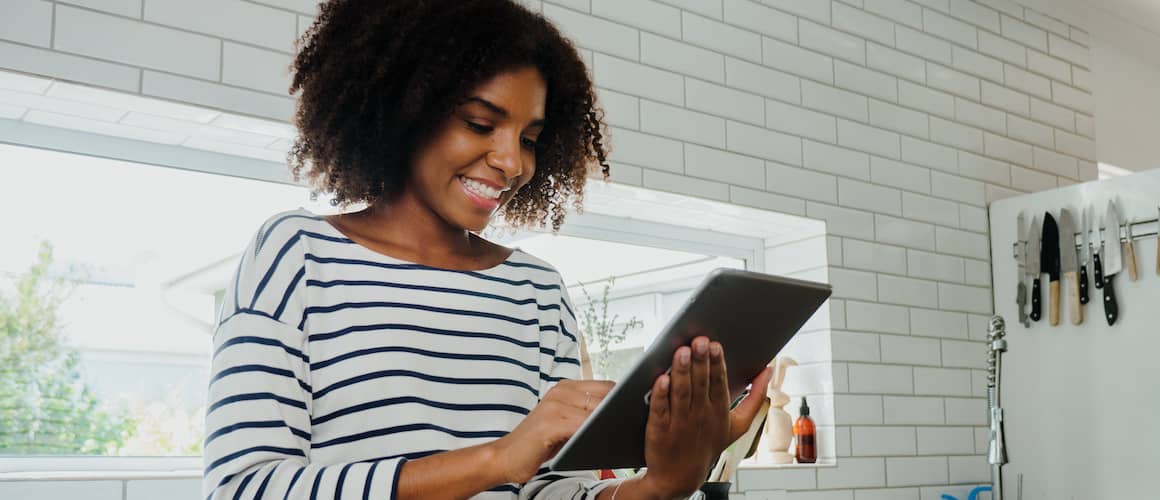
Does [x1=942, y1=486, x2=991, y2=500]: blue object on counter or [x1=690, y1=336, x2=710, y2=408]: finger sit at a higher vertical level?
[x1=690, y1=336, x2=710, y2=408]: finger

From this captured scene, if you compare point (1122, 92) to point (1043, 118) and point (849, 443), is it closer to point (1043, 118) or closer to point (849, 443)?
point (1043, 118)

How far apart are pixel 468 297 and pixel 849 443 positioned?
5.98 ft

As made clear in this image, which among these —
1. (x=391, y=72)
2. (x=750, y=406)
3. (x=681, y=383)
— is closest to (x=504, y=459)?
(x=681, y=383)

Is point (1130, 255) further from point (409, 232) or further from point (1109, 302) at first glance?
point (409, 232)

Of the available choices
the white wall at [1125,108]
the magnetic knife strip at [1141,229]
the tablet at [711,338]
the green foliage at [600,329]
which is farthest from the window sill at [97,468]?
the white wall at [1125,108]

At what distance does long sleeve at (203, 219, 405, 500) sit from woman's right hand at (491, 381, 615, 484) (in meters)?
0.09

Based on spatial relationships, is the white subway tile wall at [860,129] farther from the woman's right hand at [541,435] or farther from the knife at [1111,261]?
the woman's right hand at [541,435]

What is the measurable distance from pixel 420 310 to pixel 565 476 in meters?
0.27

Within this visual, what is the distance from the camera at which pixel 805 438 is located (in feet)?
8.68

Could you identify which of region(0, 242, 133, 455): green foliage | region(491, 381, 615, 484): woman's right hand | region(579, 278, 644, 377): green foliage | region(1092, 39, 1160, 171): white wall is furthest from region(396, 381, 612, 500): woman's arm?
region(1092, 39, 1160, 171): white wall

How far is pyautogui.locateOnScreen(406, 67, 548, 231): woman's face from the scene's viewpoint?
107cm

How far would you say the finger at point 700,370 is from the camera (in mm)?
850

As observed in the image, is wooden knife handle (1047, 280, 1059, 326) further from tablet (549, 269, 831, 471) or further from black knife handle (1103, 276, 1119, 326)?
tablet (549, 269, 831, 471)

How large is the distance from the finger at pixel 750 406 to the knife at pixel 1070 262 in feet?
7.30
